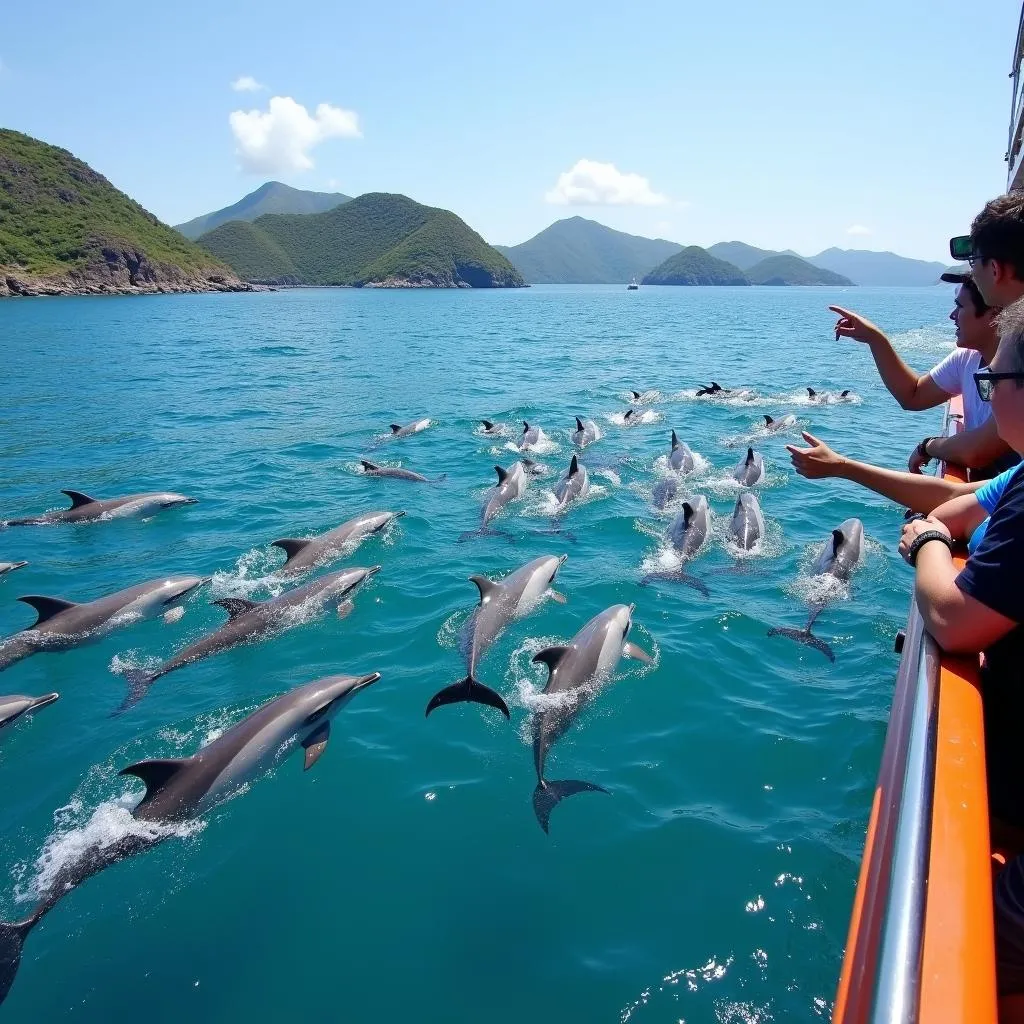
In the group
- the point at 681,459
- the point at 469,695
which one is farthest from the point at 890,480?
the point at 681,459

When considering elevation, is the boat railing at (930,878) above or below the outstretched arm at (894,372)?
below

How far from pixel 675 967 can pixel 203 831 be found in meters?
4.55

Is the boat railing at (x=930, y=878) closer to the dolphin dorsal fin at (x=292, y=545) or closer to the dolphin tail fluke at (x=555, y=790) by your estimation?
the dolphin tail fluke at (x=555, y=790)

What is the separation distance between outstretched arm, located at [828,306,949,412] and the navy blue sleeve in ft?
14.6

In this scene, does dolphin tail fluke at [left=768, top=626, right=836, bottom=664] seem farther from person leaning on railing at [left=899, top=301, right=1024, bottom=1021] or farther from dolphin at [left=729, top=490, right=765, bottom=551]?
person leaning on railing at [left=899, top=301, right=1024, bottom=1021]

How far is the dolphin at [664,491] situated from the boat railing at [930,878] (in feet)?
39.1

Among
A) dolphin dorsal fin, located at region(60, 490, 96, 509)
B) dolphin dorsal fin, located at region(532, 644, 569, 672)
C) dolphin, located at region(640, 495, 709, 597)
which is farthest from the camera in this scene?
dolphin dorsal fin, located at region(60, 490, 96, 509)

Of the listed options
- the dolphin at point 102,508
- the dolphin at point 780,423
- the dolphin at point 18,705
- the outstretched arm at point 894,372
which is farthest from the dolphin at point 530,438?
the dolphin at point 18,705

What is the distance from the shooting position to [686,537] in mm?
13141

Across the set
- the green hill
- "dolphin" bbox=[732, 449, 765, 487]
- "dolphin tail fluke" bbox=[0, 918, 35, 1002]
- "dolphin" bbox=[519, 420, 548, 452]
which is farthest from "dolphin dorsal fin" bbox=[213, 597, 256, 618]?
the green hill

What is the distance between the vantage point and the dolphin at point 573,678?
23.5 feet

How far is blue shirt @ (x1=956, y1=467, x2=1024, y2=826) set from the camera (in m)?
3.18

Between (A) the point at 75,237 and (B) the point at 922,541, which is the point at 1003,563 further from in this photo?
(A) the point at 75,237

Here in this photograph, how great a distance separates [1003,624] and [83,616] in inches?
447
